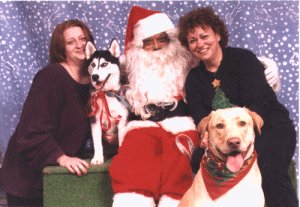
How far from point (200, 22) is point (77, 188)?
1.07 meters

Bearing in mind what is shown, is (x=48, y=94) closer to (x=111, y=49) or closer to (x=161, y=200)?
(x=111, y=49)

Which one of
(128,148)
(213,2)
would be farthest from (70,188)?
(213,2)

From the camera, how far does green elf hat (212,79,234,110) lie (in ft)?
7.75

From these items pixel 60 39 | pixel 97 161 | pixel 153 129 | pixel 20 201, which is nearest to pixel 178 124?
pixel 153 129

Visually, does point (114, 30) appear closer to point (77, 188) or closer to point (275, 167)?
point (77, 188)

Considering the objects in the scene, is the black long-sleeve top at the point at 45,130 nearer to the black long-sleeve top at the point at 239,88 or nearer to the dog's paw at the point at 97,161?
the dog's paw at the point at 97,161

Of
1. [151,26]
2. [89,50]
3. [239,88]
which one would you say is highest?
[151,26]

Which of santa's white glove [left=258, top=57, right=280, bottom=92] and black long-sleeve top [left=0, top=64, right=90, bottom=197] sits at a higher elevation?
santa's white glove [left=258, top=57, right=280, bottom=92]

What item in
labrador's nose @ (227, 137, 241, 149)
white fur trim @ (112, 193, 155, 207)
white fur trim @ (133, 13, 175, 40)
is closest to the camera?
labrador's nose @ (227, 137, 241, 149)

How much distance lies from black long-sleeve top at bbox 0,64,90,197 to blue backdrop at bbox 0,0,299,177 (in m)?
0.55

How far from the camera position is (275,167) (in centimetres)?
228

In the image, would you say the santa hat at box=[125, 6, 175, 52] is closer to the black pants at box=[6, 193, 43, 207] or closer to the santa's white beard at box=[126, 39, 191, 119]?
the santa's white beard at box=[126, 39, 191, 119]

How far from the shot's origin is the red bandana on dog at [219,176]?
193cm

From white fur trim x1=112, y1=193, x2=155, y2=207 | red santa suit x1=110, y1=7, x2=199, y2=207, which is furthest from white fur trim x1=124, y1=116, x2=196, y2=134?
white fur trim x1=112, y1=193, x2=155, y2=207
